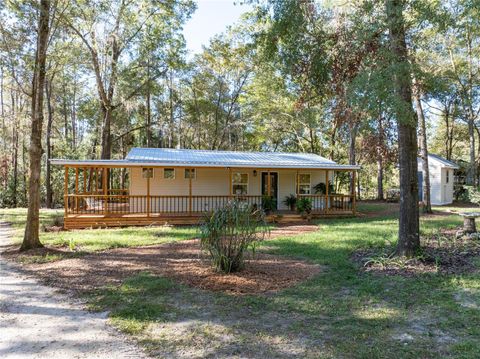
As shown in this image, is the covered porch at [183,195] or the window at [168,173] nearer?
the covered porch at [183,195]

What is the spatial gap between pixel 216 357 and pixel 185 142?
99.6 feet

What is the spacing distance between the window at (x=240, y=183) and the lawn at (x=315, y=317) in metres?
10.5

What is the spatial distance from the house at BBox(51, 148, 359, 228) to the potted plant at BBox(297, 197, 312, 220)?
1.73 feet

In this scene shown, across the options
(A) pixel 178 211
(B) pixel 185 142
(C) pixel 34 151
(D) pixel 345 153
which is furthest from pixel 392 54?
(B) pixel 185 142

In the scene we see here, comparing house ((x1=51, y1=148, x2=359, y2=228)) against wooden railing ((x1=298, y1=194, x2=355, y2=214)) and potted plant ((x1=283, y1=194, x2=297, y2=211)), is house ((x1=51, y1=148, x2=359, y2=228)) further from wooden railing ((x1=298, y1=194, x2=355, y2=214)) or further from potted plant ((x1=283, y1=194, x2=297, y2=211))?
potted plant ((x1=283, y1=194, x2=297, y2=211))

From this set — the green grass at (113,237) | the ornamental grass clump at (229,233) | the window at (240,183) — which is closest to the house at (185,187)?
the window at (240,183)

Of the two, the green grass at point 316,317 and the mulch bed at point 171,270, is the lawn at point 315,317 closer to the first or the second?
the green grass at point 316,317

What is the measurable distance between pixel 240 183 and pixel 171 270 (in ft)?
34.2

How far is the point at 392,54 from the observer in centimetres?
606

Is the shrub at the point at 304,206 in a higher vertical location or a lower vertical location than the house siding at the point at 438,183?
lower

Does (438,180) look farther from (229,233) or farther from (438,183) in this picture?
(229,233)

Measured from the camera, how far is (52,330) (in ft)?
12.8

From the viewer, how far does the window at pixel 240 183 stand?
1653cm

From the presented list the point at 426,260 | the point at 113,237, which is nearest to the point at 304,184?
the point at 113,237
